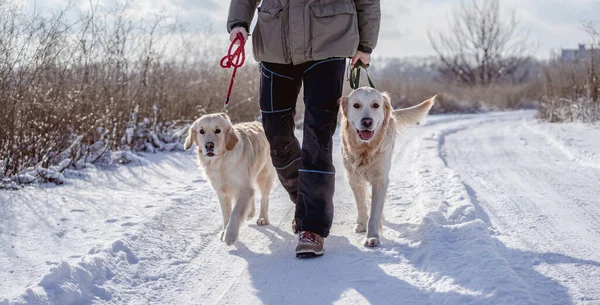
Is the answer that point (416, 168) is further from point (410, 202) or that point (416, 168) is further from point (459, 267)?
point (459, 267)

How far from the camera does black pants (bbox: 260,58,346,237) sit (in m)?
3.48

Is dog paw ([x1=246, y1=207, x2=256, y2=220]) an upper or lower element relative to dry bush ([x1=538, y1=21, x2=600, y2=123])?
lower

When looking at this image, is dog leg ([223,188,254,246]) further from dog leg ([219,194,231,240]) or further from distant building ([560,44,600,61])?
distant building ([560,44,600,61])

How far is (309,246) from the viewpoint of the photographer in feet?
11.1

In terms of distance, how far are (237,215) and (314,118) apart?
0.89 meters

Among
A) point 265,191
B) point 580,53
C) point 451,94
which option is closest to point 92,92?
point 265,191

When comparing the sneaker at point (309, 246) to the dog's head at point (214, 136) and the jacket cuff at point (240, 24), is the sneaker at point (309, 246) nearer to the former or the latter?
the dog's head at point (214, 136)

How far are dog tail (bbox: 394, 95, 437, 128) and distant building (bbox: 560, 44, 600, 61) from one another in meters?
8.58

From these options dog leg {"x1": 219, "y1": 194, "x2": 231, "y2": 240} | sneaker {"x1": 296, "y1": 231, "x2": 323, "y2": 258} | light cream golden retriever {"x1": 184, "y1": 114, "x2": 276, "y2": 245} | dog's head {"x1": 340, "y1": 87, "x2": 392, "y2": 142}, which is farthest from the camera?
dog leg {"x1": 219, "y1": 194, "x2": 231, "y2": 240}

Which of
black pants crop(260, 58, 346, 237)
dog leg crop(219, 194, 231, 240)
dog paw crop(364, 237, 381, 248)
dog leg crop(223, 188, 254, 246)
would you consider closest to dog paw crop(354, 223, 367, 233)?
dog paw crop(364, 237, 381, 248)

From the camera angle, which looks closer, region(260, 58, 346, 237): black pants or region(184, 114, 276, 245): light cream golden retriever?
region(260, 58, 346, 237): black pants

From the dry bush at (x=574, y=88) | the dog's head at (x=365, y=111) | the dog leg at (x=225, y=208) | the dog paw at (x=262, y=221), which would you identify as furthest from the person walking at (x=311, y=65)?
the dry bush at (x=574, y=88)

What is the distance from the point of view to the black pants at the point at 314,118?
137 inches

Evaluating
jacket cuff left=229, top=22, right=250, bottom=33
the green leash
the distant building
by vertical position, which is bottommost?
the green leash
